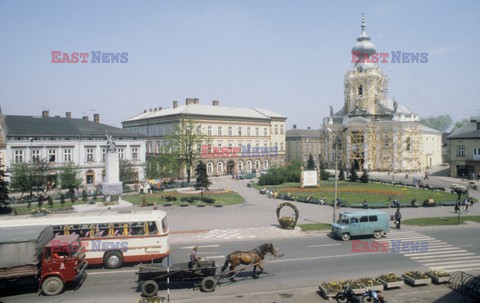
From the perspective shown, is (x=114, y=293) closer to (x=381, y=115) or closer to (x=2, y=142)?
(x=2, y=142)

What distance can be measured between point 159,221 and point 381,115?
68.9 m

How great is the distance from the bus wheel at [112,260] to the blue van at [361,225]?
1325 centimetres

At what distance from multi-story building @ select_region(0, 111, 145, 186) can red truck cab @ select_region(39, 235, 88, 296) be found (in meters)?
37.5

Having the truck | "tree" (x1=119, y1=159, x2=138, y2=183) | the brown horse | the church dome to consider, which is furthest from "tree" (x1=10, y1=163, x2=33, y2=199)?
the church dome

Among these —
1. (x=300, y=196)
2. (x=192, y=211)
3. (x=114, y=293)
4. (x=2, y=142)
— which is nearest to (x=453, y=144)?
(x=300, y=196)

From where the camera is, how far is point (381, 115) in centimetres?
7838

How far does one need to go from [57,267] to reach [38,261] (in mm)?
773

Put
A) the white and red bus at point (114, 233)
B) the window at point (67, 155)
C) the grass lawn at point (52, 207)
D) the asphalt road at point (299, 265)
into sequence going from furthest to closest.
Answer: the window at point (67, 155) → the grass lawn at point (52, 207) → the white and red bus at point (114, 233) → the asphalt road at point (299, 265)

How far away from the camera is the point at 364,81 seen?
80375mm

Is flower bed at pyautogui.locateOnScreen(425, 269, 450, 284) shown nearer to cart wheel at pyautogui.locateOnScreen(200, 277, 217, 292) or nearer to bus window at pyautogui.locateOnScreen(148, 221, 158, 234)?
cart wheel at pyautogui.locateOnScreen(200, 277, 217, 292)

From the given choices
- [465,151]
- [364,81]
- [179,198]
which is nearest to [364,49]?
[364,81]

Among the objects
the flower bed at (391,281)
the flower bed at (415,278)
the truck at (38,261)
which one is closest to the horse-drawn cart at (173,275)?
the truck at (38,261)

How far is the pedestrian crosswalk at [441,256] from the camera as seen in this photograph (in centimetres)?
1855

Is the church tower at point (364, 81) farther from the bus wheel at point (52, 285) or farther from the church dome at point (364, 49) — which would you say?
the bus wheel at point (52, 285)
